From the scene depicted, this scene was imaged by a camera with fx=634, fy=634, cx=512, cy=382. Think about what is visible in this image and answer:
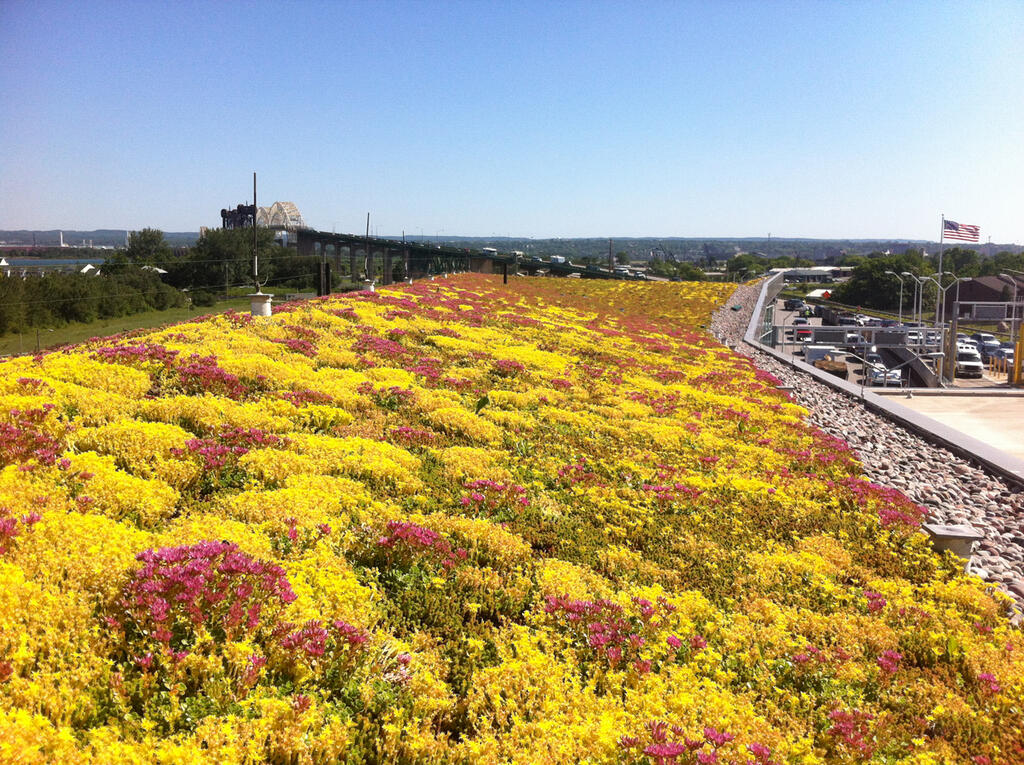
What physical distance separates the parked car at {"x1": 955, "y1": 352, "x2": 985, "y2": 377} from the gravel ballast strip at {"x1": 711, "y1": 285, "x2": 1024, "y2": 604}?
33528mm

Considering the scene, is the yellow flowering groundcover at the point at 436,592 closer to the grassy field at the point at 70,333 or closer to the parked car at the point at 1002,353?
the grassy field at the point at 70,333

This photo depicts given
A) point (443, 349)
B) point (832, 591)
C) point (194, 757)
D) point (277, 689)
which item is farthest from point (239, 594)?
point (443, 349)

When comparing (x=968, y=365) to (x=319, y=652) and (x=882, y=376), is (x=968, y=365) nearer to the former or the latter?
(x=882, y=376)

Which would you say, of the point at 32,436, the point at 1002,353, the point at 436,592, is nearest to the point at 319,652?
the point at 436,592

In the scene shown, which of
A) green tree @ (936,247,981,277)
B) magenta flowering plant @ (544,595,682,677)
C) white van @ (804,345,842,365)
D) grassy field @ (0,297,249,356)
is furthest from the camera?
green tree @ (936,247,981,277)

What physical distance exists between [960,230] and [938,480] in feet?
111

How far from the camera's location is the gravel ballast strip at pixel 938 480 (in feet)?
32.9

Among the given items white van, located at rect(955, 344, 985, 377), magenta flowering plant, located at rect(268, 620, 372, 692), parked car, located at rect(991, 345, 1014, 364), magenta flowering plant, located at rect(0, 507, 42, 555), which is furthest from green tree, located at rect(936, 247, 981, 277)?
magenta flowering plant, located at rect(0, 507, 42, 555)

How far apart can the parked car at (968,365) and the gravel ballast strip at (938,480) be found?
110 feet

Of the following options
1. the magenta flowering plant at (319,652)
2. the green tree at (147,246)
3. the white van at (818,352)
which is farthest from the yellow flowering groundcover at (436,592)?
the green tree at (147,246)

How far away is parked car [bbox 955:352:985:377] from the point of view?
156 ft

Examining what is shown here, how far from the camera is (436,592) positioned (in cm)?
675

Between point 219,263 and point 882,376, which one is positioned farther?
point 219,263

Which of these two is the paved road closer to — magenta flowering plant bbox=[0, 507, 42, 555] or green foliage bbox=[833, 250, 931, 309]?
magenta flowering plant bbox=[0, 507, 42, 555]
